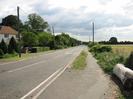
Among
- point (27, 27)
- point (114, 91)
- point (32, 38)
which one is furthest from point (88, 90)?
point (27, 27)

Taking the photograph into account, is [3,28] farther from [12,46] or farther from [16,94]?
[16,94]

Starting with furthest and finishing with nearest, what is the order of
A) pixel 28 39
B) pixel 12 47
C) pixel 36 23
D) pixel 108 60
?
1. pixel 36 23
2. pixel 28 39
3. pixel 12 47
4. pixel 108 60

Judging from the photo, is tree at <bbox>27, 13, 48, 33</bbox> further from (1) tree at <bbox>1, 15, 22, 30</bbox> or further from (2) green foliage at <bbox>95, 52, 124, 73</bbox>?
(2) green foliage at <bbox>95, 52, 124, 73</bbox>

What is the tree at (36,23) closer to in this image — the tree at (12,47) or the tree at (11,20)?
the tree at (11,20)

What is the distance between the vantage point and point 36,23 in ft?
502

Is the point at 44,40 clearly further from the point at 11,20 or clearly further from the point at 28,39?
the point at 11,20

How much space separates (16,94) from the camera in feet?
38.2

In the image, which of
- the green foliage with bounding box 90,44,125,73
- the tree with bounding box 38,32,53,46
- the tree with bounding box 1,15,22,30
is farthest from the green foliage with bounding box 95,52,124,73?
the tree with bounding box 1,15,22,30

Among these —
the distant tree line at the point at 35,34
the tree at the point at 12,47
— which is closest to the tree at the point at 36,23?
the distant tree line at the point at 35,34

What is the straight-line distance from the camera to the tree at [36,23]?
502ft

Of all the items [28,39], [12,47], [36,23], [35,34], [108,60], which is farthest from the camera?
[36,23]

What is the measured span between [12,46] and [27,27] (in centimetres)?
9327

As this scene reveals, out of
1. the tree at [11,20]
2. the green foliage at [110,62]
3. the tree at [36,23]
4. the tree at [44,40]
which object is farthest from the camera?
the tree at [36,23]

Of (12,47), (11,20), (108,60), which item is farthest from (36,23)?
(108,60)
